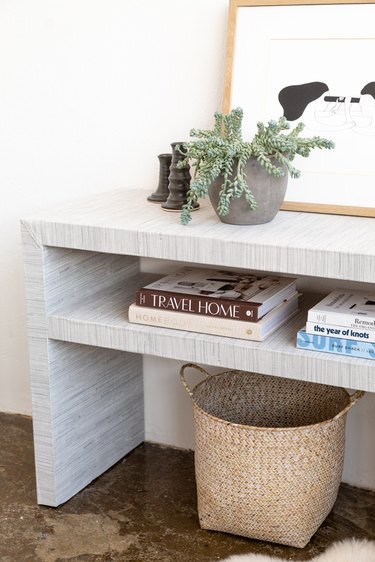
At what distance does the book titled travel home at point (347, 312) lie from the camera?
5.02ft

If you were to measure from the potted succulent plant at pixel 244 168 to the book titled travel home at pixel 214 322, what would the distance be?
0.63 ft

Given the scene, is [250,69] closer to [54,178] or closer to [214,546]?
[54,178]

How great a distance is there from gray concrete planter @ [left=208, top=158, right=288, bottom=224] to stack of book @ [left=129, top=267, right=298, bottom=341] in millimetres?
153

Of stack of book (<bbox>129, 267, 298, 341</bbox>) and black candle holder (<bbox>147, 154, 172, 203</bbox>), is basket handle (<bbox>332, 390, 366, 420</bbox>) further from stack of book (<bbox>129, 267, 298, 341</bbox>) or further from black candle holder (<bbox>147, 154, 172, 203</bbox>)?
black candle holder (<bbox>147, 154, 172, 203</bbox>)

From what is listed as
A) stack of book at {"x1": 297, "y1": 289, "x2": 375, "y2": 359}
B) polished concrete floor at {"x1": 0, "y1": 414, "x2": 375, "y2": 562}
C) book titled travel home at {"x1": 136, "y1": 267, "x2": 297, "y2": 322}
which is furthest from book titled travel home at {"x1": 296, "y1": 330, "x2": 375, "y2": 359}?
polished concrete floor at {"x1": 0, "y1": 414, "x2": 375, "y2": 562}

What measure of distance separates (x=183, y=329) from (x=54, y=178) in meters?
0.74

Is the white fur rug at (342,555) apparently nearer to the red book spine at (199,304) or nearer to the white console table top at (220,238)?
the red book spine at (199,304)

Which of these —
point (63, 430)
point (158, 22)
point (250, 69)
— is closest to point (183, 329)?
point (63, 430)

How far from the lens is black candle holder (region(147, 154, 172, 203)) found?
1.89 meters

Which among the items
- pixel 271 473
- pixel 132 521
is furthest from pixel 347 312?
pixel 132 521

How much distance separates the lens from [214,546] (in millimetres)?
1763

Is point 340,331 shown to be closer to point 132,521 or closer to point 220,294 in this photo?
point 220,294

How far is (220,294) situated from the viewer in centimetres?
170

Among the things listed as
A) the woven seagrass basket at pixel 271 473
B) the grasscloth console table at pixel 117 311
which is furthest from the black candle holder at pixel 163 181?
the woven seagrass basket at pixel 271 473
